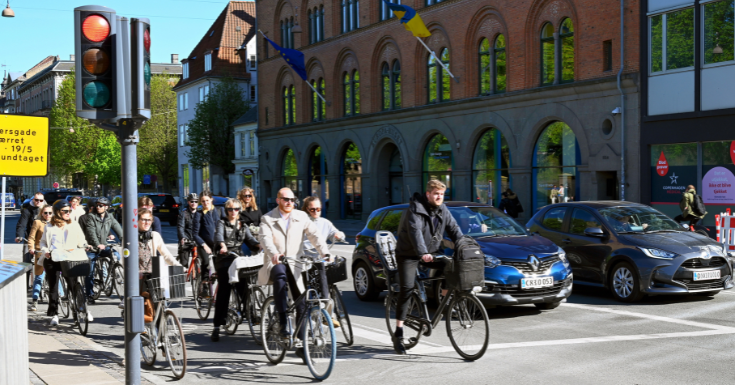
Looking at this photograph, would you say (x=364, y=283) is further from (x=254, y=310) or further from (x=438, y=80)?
(x=438, y=80)

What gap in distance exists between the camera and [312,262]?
7797mm

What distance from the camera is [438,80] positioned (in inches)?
1321

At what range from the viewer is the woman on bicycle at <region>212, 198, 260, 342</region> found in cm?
948

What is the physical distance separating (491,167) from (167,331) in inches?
956

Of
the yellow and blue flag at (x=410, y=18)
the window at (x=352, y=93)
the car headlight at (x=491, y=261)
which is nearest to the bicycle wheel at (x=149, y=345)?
the car headlight at (x=491, y=261)

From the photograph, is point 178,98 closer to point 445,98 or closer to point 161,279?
point 445,98

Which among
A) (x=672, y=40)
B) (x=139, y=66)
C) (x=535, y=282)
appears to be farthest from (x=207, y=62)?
(x=139, y=66)

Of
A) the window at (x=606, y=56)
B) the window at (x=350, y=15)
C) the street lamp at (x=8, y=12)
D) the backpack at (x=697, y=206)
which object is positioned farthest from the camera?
the window at (x=350, y=15)

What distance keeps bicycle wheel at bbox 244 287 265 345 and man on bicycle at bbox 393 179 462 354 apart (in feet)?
6.35

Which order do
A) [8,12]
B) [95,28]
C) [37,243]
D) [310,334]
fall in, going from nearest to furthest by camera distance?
[95,28] → [310,334] → [37,243] → [8,12]

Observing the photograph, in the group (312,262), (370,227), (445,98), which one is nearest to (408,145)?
(445,98)

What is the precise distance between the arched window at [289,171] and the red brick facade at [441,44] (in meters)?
2.15

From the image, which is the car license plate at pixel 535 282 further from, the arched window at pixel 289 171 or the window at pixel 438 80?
the arched window at pixel 289 171

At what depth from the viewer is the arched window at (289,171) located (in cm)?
4625
